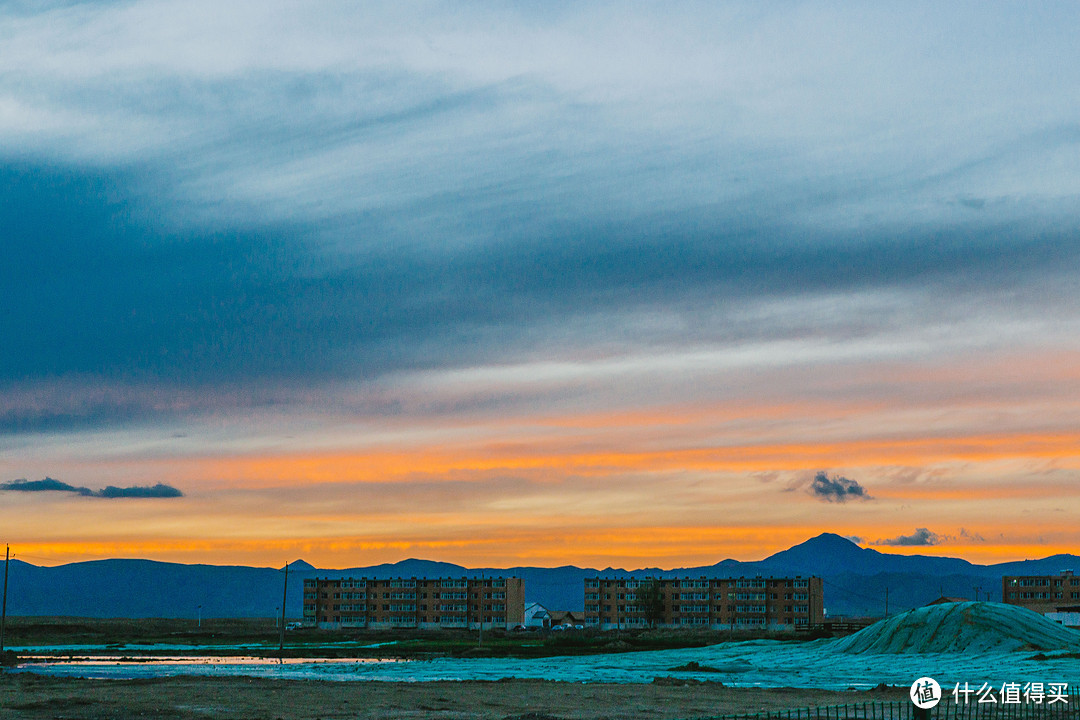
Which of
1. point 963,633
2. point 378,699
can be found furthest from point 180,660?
point 963,633

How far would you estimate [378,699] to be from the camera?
174 feet

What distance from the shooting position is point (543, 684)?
6344 centimetres

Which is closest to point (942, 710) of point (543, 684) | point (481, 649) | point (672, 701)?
point (672, 701)

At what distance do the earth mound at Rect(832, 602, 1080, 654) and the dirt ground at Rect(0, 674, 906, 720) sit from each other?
36.2 metres

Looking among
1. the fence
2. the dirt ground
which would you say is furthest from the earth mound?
the fence

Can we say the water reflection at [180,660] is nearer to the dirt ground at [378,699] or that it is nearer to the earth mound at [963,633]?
the dirt ground at [378,699]

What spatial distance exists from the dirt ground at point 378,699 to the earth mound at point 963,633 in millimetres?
36228

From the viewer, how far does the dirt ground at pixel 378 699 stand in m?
46.1

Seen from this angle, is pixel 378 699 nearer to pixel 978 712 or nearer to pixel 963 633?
pixel 978 712

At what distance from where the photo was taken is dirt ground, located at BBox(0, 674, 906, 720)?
46.1 metres

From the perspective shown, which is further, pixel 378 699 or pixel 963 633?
pixel 963 633

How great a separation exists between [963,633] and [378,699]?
5777 cm

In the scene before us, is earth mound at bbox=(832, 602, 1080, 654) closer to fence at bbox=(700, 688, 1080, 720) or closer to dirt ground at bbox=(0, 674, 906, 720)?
dirt ground at bbox=(0, 674, 906, 720)

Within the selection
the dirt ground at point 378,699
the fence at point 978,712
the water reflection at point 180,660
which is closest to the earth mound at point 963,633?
the dirt ground at point 378,699
